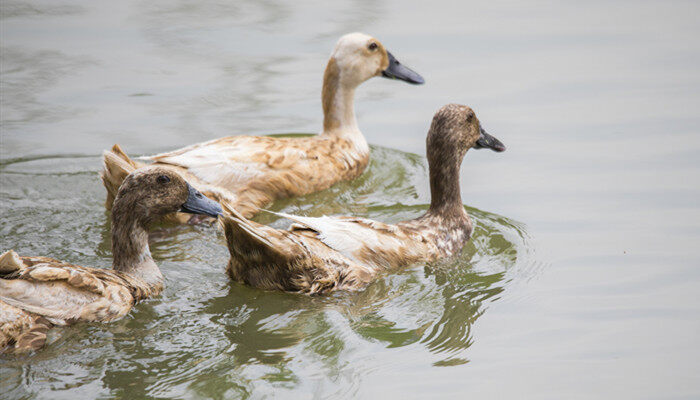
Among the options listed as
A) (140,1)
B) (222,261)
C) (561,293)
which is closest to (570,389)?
(561,293)

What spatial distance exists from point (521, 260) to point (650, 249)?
1155 mm

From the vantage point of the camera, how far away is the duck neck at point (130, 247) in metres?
7.43

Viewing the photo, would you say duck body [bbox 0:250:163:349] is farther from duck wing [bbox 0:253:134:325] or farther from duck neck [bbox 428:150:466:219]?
duck neck [bbox 428:150:466:219]

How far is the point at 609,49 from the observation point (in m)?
12.6

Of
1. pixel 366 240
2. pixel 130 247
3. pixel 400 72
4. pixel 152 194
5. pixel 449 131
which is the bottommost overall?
pixel 130 247

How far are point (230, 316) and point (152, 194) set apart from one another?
1177 millimetres

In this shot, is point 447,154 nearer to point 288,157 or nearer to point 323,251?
point 323,251

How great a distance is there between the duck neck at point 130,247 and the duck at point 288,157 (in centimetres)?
81

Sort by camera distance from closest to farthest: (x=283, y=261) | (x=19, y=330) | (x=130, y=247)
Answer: (x=19, y=330), (x=283, y=261), (x=130, y=247)

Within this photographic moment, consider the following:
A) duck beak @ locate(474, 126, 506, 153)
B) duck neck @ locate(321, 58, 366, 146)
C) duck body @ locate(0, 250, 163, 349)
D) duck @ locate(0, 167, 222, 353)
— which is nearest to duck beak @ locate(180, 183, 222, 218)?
duck @ locate(0, 167, 222, 353)

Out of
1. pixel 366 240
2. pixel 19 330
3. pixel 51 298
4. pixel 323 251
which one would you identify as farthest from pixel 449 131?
pixel 19 330

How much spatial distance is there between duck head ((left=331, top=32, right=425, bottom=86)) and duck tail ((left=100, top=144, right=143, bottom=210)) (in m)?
2.92

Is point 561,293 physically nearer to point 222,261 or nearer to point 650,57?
point 222,261

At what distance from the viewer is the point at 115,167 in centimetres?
821
